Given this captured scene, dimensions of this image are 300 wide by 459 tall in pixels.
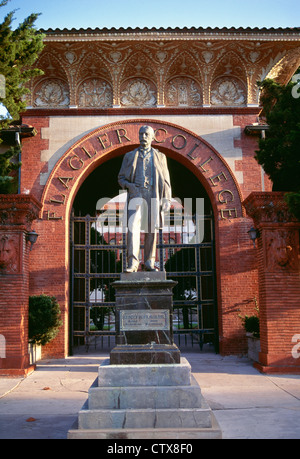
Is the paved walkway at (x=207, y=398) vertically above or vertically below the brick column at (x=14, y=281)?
below

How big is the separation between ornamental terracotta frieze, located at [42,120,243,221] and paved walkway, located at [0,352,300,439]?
169 inches

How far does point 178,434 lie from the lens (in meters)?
4.99

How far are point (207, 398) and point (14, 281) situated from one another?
16.9 ft

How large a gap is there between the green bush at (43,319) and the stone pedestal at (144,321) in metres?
5.76

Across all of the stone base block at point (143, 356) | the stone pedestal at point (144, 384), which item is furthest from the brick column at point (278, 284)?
the stone base block at point (143, 356)

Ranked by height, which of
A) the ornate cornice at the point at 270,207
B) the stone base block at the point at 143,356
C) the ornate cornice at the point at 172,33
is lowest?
the stone base block at the point at 143,356

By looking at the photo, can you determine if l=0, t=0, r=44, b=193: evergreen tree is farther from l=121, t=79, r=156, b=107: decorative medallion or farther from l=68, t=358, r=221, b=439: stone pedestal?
l=68, t=358, r=221, b=439: stone pedestal

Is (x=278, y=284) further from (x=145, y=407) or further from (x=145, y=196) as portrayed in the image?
(x=145, y=407)

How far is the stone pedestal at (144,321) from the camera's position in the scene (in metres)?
5.71

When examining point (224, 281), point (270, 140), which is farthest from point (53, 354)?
point (270, 140)

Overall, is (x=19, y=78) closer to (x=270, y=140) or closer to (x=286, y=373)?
(x=270, y=140)

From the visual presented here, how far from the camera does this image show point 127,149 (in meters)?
13.3

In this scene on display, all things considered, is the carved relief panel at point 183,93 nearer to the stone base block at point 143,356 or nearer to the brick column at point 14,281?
the brick column at point 14,281

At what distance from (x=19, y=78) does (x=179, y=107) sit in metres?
5.23
